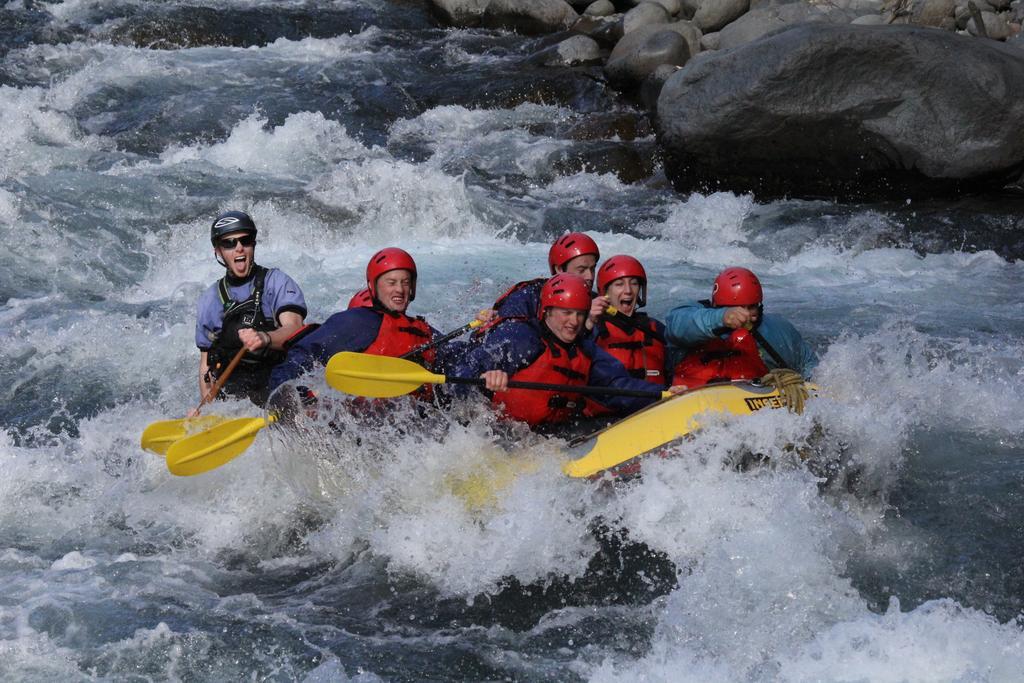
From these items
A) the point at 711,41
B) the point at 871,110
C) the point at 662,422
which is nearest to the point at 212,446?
the point at 662,422

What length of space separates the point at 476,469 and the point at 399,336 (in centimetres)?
77

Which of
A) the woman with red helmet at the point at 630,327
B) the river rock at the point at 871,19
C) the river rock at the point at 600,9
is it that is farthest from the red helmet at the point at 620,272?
the river rock at the point at 600,9

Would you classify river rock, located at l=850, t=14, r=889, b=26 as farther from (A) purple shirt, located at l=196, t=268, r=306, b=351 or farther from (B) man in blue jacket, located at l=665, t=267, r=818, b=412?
(A) purple shirt, located at l=196, t=268, r=306, b=351

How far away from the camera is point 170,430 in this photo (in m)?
5.50

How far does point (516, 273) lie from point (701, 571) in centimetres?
449

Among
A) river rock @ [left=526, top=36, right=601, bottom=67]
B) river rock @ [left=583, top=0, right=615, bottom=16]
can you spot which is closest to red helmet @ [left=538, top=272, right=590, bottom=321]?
river rock @ [left=526, top=36, right=601, bottom=67]

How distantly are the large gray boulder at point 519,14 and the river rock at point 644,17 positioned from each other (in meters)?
1.10

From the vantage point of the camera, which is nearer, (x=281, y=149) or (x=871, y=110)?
(x=871, y=110)

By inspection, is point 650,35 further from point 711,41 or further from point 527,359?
point 527,359

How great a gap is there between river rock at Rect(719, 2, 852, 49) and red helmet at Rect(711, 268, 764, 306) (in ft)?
26.3

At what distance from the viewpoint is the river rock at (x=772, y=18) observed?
1301 cm

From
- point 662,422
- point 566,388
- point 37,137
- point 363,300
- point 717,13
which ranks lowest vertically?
point 662,422

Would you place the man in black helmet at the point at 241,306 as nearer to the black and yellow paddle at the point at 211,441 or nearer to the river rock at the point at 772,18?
the black and yellow paddle at the point at 211,441

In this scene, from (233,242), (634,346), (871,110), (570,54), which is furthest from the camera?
(570,54)
